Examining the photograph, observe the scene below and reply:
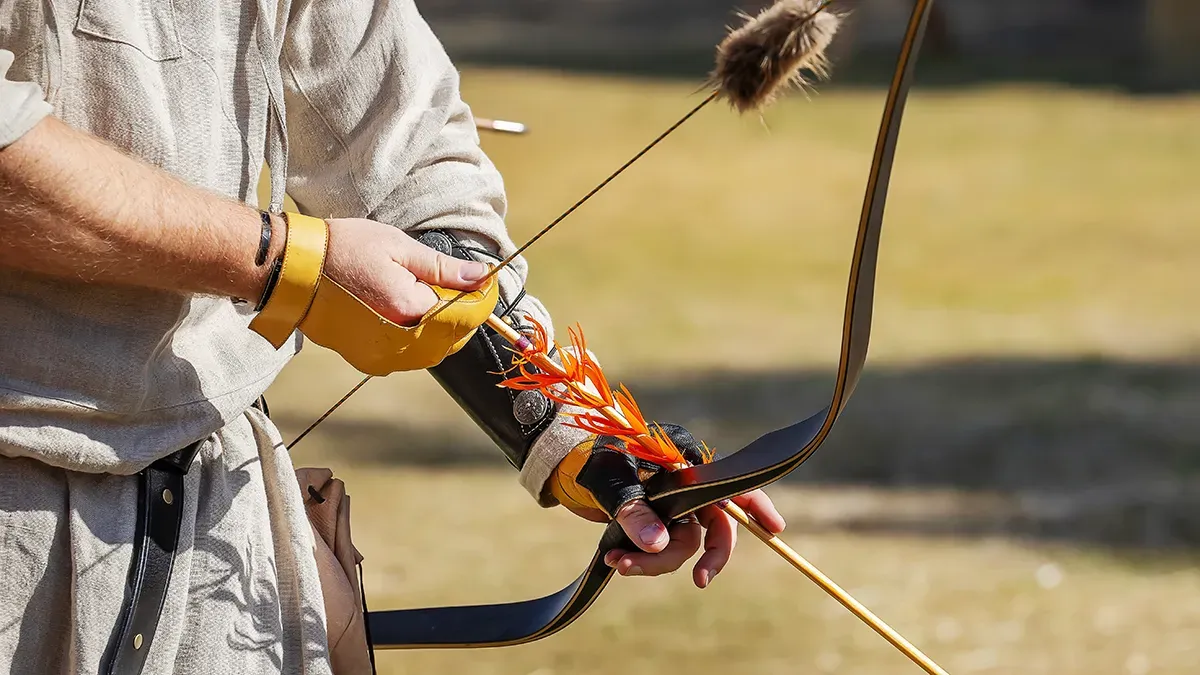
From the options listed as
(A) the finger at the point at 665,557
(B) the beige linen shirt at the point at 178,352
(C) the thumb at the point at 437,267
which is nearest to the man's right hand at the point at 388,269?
(C) the thumb at the point at 437,267

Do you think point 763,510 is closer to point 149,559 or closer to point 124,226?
point 149,559

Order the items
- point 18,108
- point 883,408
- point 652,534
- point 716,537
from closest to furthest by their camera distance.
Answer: point 18,108 < point 652,534 < point 716,537 < point 883,408

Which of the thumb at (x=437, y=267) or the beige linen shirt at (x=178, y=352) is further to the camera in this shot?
the thumb at (x=437, y=267)

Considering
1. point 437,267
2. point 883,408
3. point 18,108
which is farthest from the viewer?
point 883,408

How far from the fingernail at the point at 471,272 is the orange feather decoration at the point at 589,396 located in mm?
180

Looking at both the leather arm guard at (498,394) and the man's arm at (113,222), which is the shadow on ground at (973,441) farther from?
the man's arm at (113,222)

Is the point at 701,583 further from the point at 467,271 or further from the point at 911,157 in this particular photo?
the point at 911,157

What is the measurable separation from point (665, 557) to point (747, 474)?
0.63 ft

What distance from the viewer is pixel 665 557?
1.71 meters

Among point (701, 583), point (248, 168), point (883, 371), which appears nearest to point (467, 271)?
point (248, 168)

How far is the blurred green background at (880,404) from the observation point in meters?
4.16

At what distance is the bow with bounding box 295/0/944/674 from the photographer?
1.39 m

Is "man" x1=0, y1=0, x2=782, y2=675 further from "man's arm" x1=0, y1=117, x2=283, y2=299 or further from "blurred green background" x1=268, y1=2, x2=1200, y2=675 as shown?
"blurred green background" x1=268, y1=2, x2=1200, y2=675

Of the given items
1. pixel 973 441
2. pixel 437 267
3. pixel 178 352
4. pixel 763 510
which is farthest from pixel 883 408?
pixel 178 352
